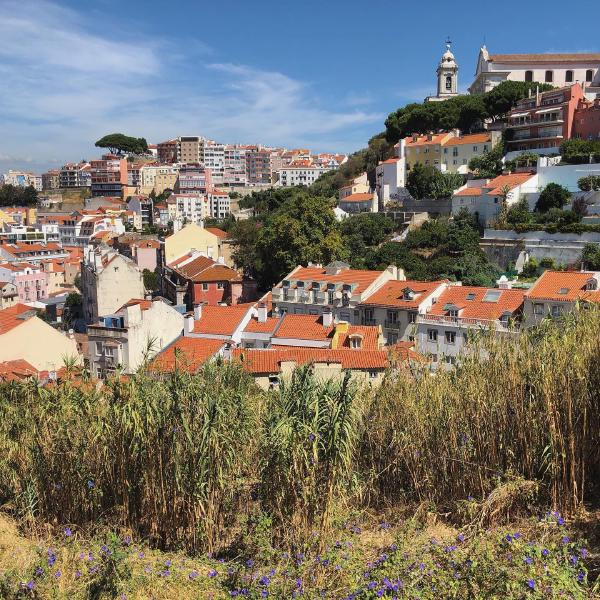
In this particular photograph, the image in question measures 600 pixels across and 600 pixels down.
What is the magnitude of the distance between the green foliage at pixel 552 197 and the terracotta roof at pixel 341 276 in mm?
15284

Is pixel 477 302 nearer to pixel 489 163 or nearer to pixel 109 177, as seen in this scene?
pixel 489 163

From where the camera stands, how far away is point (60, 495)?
7910 millimetres

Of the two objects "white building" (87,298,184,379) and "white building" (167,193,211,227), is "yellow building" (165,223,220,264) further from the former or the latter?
"white building" (167,193,211,227)

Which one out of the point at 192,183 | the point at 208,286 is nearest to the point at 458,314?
the point at 208,286

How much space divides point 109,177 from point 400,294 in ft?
324

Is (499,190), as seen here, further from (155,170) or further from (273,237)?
(155,170)

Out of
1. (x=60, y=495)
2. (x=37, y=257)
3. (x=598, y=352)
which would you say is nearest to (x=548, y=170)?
(x=598, y=352)

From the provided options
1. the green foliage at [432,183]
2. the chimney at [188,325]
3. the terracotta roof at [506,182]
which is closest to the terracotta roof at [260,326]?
the chimney at [188,325]

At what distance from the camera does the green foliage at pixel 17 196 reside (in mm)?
109812

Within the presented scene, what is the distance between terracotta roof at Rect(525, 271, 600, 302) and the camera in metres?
25.1

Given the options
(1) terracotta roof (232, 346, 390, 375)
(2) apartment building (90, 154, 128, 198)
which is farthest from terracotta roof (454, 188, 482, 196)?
(2) apartment building (90, 154, 128, 198)

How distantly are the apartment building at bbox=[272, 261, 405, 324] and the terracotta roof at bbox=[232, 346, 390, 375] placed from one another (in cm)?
823

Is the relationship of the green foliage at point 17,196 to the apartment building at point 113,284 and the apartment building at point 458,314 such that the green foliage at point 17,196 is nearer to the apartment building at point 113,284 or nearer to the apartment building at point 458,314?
the apartment building at point 113,284

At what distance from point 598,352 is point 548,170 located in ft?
126
